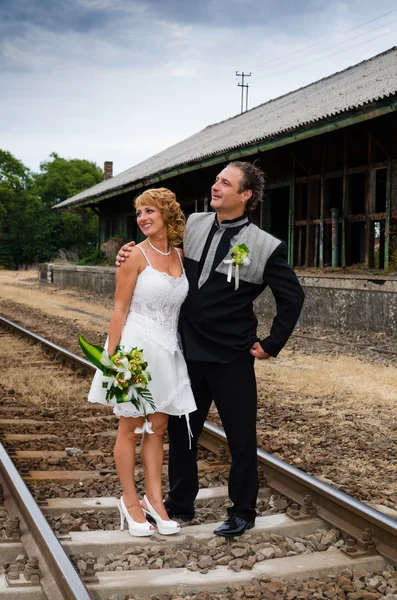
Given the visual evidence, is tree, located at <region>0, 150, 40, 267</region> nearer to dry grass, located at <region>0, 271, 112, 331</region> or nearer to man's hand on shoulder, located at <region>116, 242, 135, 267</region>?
dry grass, located at <region>0, 271, 112, 331</region>

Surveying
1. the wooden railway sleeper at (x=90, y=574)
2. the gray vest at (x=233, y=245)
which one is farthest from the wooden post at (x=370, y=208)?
the wooden railway sleeper at (x=90, y=574)

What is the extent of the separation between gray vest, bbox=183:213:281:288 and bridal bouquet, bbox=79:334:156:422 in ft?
1.71

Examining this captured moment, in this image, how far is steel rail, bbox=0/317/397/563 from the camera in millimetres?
3764

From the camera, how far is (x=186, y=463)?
418cm

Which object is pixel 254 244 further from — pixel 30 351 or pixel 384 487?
pixel 30 351

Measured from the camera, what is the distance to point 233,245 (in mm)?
4020

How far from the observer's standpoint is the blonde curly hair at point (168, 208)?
3.97 metres

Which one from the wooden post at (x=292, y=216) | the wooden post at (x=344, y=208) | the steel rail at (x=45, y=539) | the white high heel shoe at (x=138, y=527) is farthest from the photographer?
the wooden post at (x=292, y=216)

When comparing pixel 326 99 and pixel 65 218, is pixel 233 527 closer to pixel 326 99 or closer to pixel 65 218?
pixel 326 99

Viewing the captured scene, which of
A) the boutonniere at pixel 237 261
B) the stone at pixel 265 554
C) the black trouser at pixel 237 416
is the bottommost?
the stone at pixel 265 554

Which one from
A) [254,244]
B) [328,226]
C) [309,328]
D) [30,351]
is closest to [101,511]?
[254,244]

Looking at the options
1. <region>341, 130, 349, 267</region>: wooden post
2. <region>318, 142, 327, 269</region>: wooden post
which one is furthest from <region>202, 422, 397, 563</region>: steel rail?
<region>318, 142, 327, 269</region>: wooden post

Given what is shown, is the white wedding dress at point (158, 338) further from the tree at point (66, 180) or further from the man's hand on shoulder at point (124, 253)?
the tree at point (66, 180)

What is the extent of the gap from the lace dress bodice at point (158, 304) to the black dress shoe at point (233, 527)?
894mm
